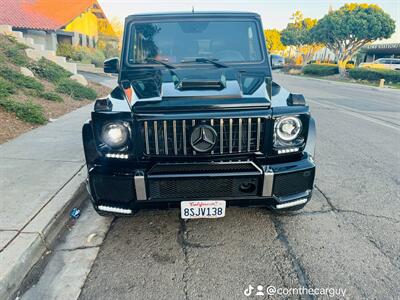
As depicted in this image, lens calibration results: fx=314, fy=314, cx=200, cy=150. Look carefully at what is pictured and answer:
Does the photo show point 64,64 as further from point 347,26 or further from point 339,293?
point 347,26

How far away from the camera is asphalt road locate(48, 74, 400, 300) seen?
7.68ft

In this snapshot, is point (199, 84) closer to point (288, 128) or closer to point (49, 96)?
point (288, 128)

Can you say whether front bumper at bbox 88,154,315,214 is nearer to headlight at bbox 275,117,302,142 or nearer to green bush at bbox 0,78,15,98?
headlight at bbox 275,117,302,142

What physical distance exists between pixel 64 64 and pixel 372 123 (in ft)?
39.7

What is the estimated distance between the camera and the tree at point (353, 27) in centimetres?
3150

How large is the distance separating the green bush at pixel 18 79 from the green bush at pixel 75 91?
1039 millimetres

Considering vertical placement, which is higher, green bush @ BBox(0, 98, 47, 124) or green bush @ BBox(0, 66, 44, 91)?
green bush @ BBox(0, 66, 44, 91)

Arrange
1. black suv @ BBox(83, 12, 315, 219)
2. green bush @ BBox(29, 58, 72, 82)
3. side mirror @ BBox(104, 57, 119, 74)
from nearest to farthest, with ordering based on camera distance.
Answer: black suv @ BBox(83, 12, 315, 219), side mirror @ BBox(104, 57, 119, 74), green bush @ BBox(29, 58, 72, 82)

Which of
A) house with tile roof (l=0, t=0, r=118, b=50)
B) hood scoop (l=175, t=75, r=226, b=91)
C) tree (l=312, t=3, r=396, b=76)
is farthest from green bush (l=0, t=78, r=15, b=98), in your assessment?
tree (l=312, t=3, r=396, b=76)

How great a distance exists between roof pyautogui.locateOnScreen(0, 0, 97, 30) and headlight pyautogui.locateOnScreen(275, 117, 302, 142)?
22.4 metres

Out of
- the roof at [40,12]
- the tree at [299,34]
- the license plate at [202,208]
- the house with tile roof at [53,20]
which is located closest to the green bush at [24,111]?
the license plate at [202,208]

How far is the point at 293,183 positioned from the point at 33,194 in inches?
108

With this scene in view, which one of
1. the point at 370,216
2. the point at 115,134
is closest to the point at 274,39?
the point at 370,216

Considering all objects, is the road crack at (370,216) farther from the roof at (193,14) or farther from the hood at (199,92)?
the roof at (193,14)
